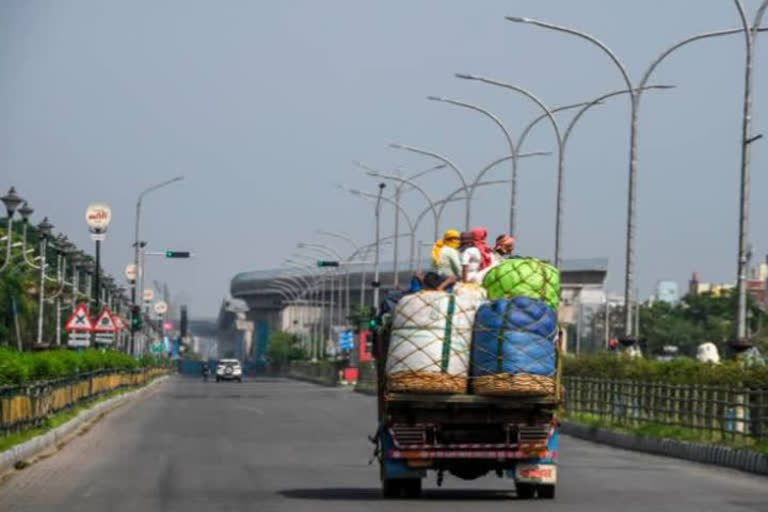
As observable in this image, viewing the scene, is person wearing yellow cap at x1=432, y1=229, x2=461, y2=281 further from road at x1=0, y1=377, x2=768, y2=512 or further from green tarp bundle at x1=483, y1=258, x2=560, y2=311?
road at x1=0, y1=377, x2=768, y2=512

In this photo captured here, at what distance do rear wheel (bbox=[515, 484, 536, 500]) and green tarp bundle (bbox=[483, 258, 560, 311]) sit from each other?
6.29 ft

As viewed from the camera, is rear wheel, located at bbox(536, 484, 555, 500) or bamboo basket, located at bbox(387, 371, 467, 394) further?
rear wheel, located at bbox(536, 484, 555, 500)

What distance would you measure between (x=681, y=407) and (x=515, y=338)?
16.1 m

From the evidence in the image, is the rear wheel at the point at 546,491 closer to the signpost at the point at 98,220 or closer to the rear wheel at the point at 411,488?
the rear wheel at the point at 411,488

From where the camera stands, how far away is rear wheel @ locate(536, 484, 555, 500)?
1988cm

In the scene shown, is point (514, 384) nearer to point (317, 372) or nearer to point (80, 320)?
point (80, 320)

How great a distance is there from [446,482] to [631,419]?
51.3 ft

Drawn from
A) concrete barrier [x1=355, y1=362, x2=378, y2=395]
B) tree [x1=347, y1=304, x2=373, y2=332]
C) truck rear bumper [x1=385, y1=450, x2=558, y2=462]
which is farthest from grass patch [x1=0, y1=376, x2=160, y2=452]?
concrete barrier [x1=355, y1=362, x2=378, y2=395]

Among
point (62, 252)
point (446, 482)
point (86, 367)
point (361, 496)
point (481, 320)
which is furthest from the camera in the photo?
point (62, 252)

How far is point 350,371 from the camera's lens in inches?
4432

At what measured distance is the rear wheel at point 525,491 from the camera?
65.8 ft

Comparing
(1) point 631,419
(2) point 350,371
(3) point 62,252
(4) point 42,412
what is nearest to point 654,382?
(1) point 631,419

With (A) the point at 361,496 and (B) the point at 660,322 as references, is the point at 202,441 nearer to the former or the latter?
(A) the point at 361,496

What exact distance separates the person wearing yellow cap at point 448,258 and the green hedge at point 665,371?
32.0 feet
